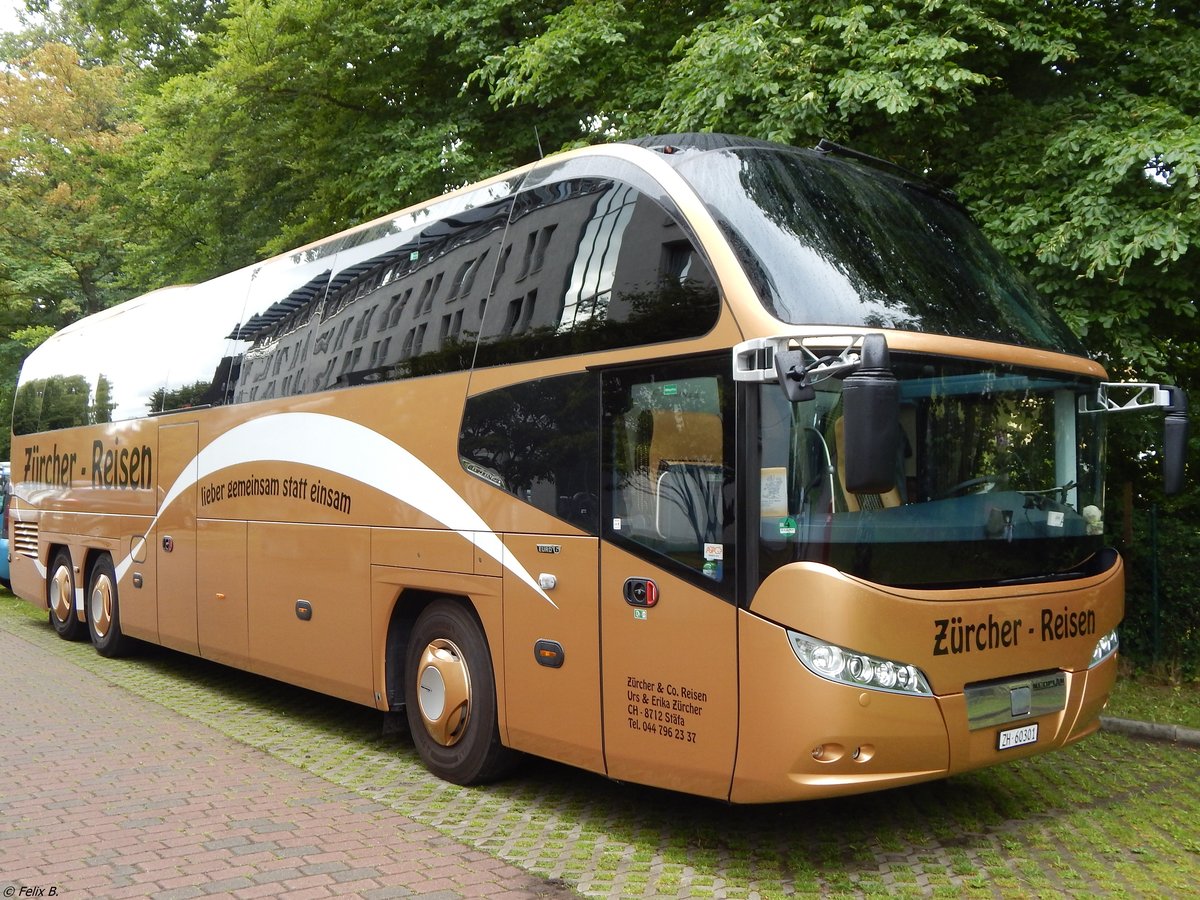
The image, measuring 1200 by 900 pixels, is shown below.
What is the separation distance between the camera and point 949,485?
18.6 ft

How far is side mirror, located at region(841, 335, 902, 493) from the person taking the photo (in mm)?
4789

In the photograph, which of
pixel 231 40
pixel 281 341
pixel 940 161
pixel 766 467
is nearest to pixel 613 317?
pixel 766 467

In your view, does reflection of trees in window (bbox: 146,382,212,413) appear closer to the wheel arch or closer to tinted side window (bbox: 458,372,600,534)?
the wheel arch

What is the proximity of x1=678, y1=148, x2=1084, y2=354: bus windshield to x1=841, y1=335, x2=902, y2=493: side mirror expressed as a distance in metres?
0.69

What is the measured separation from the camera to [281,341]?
9.81 meters

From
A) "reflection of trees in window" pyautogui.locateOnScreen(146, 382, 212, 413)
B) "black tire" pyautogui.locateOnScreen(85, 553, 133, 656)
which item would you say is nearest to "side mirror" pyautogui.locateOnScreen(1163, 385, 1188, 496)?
"reflection of trees in window" pyautogui.locateOnScreen(146, 382, 212, 413)

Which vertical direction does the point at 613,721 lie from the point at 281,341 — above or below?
below

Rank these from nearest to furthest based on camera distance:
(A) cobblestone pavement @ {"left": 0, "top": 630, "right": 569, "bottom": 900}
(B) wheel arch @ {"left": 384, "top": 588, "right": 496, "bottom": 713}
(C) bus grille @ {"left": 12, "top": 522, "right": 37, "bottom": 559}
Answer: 1. (A) cobblestone pavement @ {"left": 0, "top": 630, "right": 569, "bottom": 900}
2. (B) wheel arch @ {"left": 384, "top": 588, "right": 496, "bottom": 713}
3. (C) bus grille @ {"left": 12, "top": 522, "right": 37, "bottom": 559}

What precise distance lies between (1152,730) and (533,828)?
4.90 m

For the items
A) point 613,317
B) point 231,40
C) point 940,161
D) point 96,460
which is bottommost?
point 96,460

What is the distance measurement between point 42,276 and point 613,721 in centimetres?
2831

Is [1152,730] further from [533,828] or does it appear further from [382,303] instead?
[382,303]

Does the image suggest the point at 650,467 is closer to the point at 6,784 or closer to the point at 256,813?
the point at 256,813

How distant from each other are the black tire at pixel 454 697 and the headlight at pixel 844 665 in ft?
7.92
